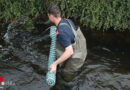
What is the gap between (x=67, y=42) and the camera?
2.90 m

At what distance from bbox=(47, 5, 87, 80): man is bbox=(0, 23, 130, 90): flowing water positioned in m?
0.69

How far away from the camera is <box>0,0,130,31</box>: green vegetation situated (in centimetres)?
530

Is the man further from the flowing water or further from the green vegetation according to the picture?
the green vegetation

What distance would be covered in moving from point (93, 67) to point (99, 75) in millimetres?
344

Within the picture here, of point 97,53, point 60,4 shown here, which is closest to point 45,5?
point 60,4

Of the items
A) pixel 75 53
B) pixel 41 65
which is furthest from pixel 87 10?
pixel 75 53

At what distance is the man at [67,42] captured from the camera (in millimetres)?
2918

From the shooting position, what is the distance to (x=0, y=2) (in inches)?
225

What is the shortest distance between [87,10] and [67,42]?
2.80 meters

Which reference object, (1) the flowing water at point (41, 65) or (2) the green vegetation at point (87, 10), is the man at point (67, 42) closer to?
(1) the flowing water at point (41, 65)

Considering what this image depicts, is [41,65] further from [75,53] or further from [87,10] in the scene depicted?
[87,10]

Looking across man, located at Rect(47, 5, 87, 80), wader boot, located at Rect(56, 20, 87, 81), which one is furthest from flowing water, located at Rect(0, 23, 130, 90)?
man, located at Rect(47, 5, 87, 80)

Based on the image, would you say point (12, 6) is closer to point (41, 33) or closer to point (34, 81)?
point (41, 33)

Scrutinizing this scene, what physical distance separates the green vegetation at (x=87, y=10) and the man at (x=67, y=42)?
87.3 inches
